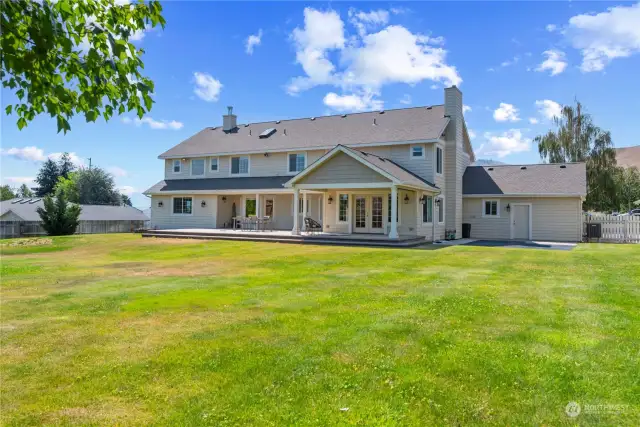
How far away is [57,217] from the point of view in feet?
90.1

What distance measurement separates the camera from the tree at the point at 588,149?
34.6 meters

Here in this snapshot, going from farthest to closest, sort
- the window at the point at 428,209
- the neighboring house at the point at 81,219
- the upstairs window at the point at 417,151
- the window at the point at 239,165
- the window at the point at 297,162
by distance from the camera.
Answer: the window at the point at 239,165 → the neighboring house at the point at 81,219 → the window at the point at 297,162 → the upstairs window at the point at 417,151 → the window at the point at 428,209

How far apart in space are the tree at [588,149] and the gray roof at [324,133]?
57.3ft

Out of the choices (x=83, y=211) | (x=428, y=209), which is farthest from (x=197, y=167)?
(x=83, y=211)

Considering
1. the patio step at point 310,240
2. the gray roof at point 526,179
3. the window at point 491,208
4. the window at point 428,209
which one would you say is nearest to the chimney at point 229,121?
the patio step at point 310,240

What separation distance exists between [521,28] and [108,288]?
49.8 ft

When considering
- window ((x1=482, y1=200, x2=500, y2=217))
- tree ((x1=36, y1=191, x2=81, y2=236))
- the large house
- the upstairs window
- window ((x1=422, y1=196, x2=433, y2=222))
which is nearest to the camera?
the large house

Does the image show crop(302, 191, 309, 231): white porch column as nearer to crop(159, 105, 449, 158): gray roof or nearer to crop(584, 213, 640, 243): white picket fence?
crop(159, 105, 449, 158): gray roof

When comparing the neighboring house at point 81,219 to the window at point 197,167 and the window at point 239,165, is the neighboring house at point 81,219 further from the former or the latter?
the window at point 239,165

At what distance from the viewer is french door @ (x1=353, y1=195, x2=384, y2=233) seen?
2153 cm

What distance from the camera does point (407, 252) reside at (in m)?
15.4

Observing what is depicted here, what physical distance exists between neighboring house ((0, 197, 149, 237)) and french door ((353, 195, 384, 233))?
20858 millimetres

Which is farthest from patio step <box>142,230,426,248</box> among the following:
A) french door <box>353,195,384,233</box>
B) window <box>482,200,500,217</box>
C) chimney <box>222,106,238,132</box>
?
chimney <box>222,106,238,132</box>

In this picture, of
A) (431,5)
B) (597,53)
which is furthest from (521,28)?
(597,53)
